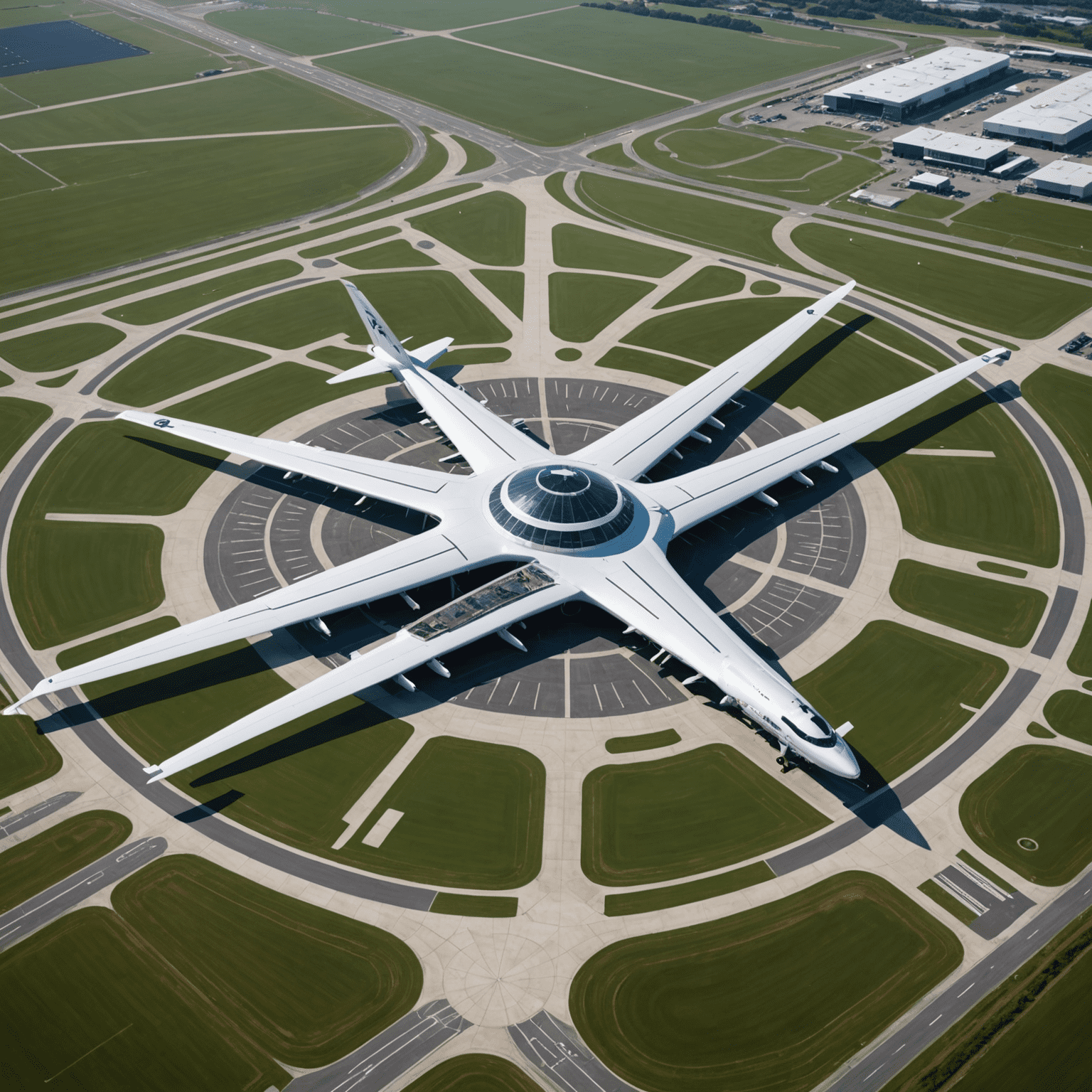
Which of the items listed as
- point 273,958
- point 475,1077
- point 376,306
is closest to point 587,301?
point 376,306

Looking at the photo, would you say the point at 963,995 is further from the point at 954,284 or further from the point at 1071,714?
the point at 954,284

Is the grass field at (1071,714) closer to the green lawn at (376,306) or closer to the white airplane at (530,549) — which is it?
the white airplane at (530,549)

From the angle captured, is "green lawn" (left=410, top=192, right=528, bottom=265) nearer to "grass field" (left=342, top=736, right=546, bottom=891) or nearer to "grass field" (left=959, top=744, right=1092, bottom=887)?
"grass field" (left=342, top=736, right=546, bottom=891)

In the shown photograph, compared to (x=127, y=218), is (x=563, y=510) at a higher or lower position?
lower

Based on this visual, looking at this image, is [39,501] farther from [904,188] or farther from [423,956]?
[904,188]

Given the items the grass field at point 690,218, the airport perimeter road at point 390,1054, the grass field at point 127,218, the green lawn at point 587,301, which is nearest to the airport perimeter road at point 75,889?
the airport perimeter road at point 390,1054
